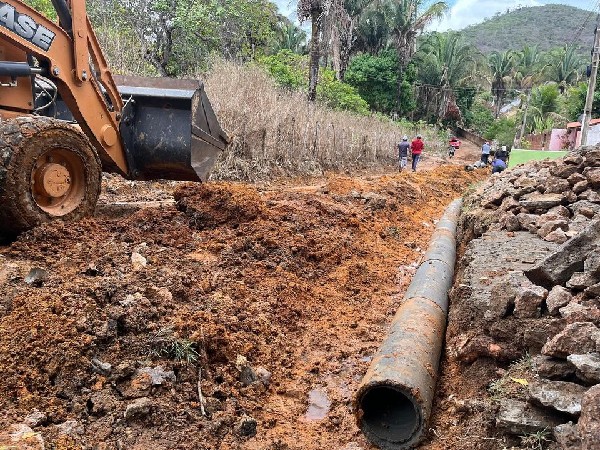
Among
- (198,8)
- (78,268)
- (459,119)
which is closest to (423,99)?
(459,119)

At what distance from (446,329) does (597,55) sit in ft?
62.4

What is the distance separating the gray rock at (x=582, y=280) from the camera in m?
3.55

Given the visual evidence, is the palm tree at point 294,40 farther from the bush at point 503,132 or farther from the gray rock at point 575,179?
the gray rock at point 575,179

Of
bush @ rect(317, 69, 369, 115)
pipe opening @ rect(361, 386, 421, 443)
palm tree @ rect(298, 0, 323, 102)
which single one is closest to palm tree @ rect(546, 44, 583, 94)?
bush @ rect(317, 69, 369, 115)

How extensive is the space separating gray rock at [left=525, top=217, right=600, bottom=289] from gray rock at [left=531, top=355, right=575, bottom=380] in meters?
0.99

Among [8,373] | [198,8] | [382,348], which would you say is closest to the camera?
[8,373]

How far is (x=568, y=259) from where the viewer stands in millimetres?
3895

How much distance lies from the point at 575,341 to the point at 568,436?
1.97 ft

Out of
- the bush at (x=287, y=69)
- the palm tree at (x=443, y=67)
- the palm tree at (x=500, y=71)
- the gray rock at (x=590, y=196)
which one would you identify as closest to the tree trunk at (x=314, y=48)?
the bush at (x=287, y=69)

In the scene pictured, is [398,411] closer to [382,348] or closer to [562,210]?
[382,348]

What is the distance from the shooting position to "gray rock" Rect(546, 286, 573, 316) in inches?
140

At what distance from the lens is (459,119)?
162 ft

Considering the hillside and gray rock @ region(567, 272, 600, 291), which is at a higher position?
the hillside

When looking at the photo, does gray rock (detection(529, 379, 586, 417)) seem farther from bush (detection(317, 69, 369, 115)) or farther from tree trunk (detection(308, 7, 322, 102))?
bush (detection(317, 69, 369, 115))
